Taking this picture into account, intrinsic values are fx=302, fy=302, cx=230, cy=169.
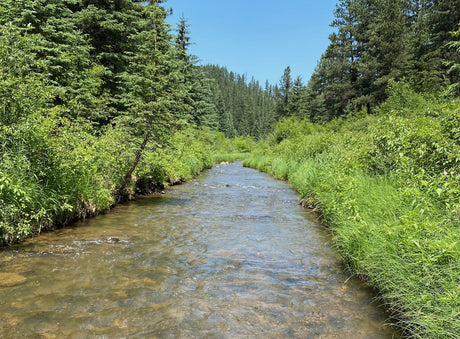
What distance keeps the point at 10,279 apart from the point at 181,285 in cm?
281

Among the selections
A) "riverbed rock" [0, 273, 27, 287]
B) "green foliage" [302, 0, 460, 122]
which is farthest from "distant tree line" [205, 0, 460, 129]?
"riverbed rock" [0, 273, 27, 287]

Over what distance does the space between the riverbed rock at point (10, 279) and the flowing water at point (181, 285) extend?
29 mm

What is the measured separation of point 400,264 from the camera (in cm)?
404

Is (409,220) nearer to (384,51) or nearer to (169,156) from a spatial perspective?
(169,156)

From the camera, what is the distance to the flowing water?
3949mm

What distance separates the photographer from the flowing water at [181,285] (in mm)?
3949

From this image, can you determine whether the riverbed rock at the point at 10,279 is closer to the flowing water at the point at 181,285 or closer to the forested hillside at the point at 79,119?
the flowing water at the point at 181,285

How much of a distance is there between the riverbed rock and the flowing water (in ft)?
0.09

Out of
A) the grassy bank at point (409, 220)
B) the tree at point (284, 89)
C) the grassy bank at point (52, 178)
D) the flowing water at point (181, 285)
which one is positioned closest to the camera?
the grassy bank at point (409, 220)

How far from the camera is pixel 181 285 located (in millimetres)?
5176

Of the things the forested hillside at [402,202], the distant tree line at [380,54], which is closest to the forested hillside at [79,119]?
the forested hillside at [402,202]

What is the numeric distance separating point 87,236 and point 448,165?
7960 mm

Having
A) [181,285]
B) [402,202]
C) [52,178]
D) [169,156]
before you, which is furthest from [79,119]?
[402,202]

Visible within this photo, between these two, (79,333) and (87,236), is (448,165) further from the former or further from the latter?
(87,236)
